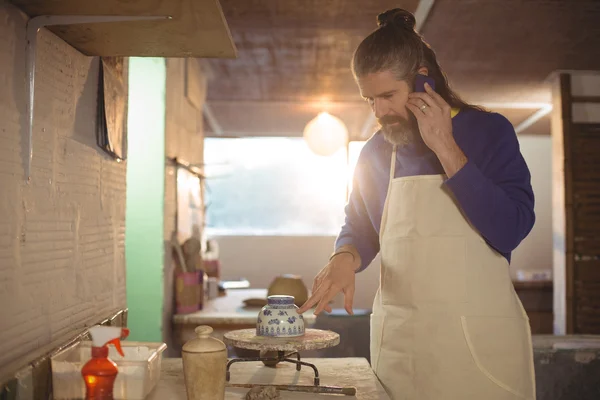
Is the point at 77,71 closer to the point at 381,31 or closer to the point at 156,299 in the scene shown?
the point at 381,31

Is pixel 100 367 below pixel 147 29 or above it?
below

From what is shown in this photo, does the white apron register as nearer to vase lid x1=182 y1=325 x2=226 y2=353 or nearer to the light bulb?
vase lid x1=182 y1=325 x2=226 y2=353

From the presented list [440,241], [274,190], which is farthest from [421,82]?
[274,190]

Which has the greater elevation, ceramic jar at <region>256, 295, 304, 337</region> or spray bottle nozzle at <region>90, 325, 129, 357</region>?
spray bottle nozzle at <region>90, 325, 129, 357</region>

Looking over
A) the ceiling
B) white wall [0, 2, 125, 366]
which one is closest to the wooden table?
white wall [0, 2, 125, 366]

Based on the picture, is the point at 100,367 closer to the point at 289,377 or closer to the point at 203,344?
the point at 203,344

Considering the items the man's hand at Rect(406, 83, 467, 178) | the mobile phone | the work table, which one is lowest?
the work table

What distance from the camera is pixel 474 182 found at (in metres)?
1.56

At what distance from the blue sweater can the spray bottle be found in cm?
97

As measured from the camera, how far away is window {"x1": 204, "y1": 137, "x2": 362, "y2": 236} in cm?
803

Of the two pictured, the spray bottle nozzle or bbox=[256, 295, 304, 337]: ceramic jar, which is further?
bbox=[256, 295, 304, 337]: ceramic jar

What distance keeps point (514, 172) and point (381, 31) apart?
0.66 metres

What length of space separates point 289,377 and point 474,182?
33.2 inches

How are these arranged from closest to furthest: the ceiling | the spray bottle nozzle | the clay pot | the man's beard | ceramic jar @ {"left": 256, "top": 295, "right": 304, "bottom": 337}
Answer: the spray bottle nozzle < ceramic jar @ {"left": 256, "top": 295, "right": 304, "bottom": 337} < the man's beard < the ceiling < the clay pot
